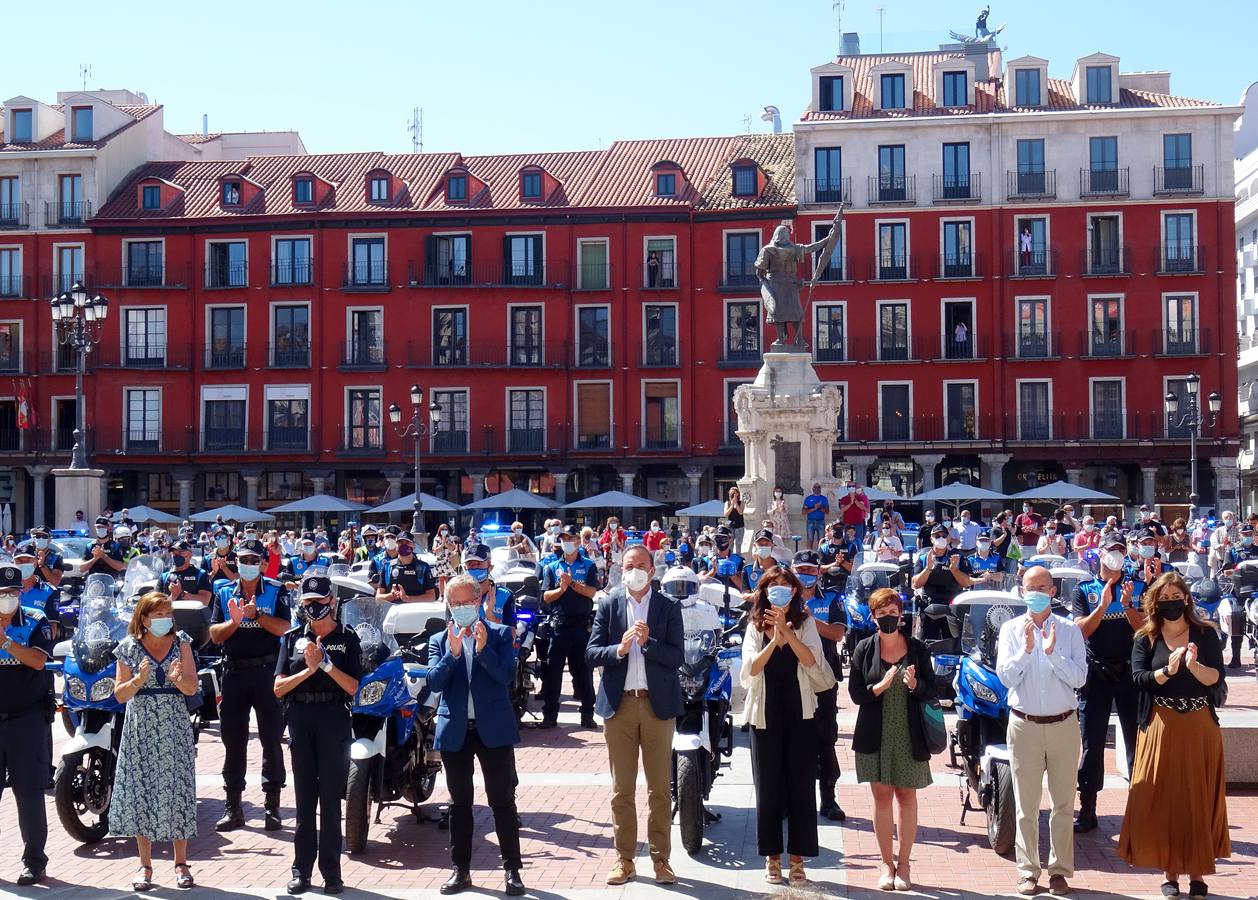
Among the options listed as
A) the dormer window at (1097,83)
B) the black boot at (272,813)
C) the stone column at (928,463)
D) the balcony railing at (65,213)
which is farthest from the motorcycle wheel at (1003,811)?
the balcony railing at (65,213)

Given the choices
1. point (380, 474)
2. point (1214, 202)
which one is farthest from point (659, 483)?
point (1214, 202)

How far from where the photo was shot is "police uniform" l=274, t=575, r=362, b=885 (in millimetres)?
8531

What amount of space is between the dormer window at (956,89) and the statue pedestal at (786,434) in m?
23.1

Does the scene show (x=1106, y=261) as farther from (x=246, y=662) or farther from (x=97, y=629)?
(x=97, y=629)

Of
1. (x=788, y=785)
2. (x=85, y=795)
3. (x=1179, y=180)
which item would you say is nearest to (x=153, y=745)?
(x=85, y=795)

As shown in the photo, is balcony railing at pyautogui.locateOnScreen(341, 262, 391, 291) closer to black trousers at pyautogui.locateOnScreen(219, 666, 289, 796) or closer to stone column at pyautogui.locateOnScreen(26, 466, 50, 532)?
stone column at pyautogui.locateOnScreen(26, 466, 50, 532)

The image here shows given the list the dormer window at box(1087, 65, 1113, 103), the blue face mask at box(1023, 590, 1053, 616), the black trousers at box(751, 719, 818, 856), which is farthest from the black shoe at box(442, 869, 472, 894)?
the dormer window at box(1087, 65, 1113, 103)

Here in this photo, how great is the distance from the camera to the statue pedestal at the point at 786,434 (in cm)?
2802

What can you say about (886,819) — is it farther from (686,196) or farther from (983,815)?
(686,196)

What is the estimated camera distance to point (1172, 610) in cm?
830

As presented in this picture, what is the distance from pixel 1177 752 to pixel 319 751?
16.6ft

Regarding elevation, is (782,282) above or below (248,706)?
above

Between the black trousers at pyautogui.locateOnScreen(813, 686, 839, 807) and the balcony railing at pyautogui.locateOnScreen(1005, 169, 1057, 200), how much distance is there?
131ft

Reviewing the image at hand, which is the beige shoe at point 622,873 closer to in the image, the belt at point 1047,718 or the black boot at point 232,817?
the belt at point 1047,718
